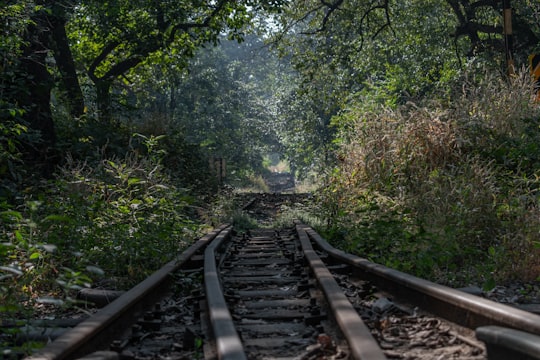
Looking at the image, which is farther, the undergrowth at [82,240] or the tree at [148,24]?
the tree at [148,24]

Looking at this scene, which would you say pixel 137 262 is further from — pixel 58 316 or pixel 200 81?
pixel 200 81

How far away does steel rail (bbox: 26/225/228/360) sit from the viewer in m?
3.07

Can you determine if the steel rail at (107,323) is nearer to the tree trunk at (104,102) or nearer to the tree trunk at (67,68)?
the tree trunk at (104,102)

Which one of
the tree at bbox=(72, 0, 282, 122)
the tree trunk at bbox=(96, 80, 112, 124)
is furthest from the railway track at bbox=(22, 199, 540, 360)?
the tree at bbox=(72, 0, 282, 122)

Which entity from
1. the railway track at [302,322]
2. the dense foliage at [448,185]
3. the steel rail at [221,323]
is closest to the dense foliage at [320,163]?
the dense foliage at [448,185]

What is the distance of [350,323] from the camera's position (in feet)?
11.8

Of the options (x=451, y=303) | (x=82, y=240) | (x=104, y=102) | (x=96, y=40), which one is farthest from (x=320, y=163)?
(x=451, y=303)

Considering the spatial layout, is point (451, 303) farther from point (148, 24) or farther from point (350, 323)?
point (148, 24)

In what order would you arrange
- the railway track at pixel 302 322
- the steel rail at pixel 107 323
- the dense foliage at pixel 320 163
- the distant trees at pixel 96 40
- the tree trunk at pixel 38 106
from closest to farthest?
the steel rail at pixel 107 323, the railway track at pixel 302 322, the dense foliage at pixel 320 163, the tree trunk at pixel 38 106, the distant trees at pixel 96 40

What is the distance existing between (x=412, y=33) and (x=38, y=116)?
1579cm

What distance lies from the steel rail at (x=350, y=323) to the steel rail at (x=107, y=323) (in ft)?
4.56

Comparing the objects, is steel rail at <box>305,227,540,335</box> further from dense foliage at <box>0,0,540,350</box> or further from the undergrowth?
the undergrowth

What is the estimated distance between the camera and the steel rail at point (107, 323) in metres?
3.07

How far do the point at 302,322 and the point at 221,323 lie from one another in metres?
0.97
